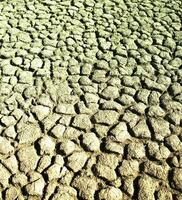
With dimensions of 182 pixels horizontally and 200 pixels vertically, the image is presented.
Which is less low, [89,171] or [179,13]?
[179,13]

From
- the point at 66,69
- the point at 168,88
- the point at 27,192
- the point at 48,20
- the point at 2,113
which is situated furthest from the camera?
the point at 48,20

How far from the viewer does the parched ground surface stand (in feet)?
8.09

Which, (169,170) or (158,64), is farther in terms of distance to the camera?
(158,64)

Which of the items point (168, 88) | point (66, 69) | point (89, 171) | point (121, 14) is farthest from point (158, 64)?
point (89, 171)

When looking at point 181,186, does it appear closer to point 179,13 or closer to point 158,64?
point 158,64

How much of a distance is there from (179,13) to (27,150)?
3.06 m

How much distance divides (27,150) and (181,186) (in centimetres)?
118

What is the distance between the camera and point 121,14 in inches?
183

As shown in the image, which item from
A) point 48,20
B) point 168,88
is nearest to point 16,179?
point 168,88

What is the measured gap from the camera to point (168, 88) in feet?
10.8

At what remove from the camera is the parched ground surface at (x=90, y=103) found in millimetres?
2467

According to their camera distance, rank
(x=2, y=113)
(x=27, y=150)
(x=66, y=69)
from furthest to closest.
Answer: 1. (x=66, y=69)
2. (x=2, y=113)
3. (x=27, y=150)

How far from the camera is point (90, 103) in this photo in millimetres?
3121

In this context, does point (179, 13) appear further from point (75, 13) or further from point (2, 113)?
point (2, 113)
